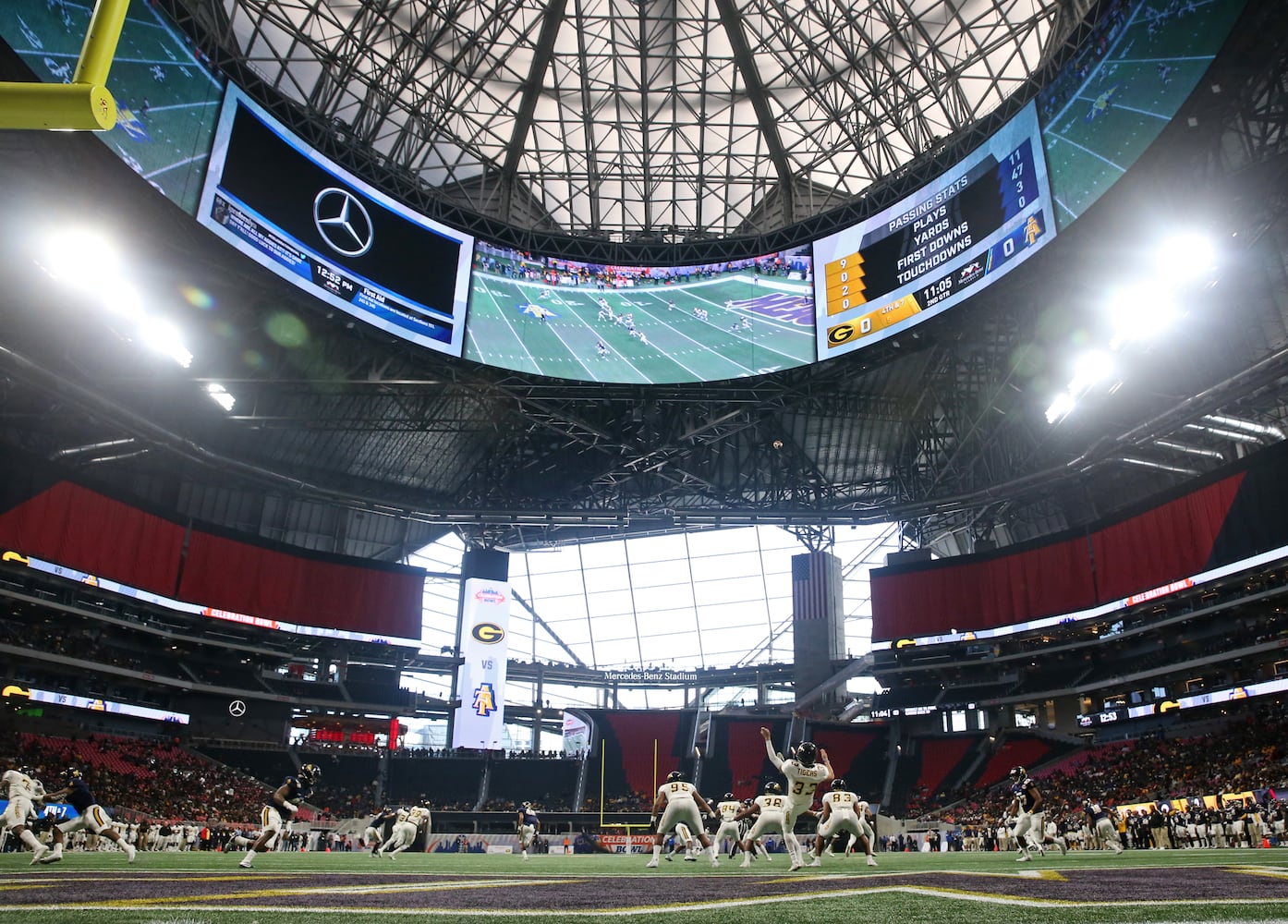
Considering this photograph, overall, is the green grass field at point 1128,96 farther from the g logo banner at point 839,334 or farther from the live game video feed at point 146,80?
the live game video feed at point 146,80

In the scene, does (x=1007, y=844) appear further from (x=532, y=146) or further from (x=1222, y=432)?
(x=532, y=146)

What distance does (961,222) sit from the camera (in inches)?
1346

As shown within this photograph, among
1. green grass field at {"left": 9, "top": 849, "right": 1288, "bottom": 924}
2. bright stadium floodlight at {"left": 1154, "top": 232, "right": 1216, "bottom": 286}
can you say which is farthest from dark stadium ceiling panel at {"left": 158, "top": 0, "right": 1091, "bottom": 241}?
green grass field at {"left": 9, "top": 849, "right": 1288, "bottom": 924}

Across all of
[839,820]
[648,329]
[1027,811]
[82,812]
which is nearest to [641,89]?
[648,329]

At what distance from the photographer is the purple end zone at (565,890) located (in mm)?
5395

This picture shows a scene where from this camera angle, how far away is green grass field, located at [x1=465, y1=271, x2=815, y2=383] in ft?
125

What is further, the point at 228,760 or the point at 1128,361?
the point at 228,760

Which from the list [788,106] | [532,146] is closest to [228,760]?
[532,146]

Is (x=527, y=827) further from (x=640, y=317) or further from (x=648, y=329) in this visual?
(x=640, y=317)

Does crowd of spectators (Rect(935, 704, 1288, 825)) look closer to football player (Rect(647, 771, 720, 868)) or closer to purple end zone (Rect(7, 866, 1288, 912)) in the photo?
football player (Rect(647, 771, 720, 868))

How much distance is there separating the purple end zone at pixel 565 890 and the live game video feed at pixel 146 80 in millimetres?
24046

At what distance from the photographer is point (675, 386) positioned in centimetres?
3934

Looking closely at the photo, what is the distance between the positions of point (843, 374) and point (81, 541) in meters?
37.8

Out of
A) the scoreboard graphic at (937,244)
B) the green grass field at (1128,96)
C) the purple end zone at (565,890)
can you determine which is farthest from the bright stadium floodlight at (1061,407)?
the purple end zone at (565,890)
